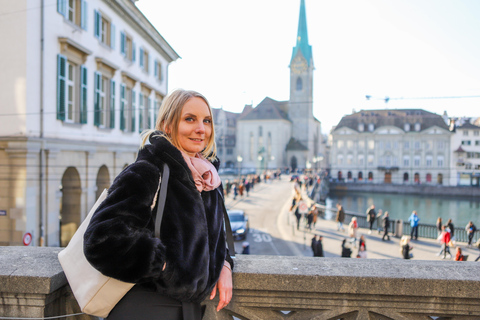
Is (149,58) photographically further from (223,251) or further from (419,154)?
(419,154)

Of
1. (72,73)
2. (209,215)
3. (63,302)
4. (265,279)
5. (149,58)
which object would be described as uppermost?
(149,58)

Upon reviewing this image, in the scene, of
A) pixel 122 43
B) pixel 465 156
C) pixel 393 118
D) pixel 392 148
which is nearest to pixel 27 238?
pixel 122 43

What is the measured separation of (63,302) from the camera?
249 cm

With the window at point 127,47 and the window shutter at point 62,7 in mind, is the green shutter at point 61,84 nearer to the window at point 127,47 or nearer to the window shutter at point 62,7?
the window shutter at point 62,7

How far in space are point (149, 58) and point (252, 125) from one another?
2889 inches

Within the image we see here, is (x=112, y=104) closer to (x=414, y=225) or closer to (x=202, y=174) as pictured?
(x=414, y=225)

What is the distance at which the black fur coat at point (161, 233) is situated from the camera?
1742 mm

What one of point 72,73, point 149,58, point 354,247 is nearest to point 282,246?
point 354,247

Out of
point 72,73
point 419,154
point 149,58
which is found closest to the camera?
point 72,73

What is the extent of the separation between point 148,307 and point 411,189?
72.1 m

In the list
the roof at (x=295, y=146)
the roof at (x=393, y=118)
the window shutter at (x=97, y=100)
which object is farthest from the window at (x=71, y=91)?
the roof at (x=295, y=146)

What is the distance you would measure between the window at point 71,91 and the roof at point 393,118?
228 ft

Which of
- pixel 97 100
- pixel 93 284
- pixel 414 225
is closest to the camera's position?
pixel 93 284

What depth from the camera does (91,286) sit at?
1.85 m
